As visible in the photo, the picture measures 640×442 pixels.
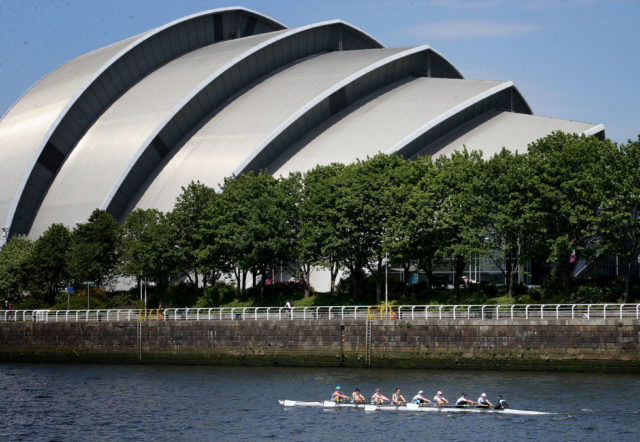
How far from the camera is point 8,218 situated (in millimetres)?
95750

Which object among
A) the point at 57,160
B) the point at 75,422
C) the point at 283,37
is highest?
the point at 283,37

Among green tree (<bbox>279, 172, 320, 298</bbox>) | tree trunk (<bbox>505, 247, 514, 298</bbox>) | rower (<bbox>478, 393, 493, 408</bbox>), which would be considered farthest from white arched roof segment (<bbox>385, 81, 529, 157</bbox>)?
rower (<bbox>478, 393, 493, 408</bbox>)

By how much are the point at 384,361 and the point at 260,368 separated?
7860 millimetres

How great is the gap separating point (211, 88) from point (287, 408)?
177ft

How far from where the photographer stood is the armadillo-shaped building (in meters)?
89.3

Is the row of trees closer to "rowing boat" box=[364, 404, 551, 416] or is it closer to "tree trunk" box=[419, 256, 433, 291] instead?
"tree trunk" box=[419, 256, 433, 291]

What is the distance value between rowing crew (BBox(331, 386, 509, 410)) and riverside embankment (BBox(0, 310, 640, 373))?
7.30 meters

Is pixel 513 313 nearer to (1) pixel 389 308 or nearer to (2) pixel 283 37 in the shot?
(1) pixel 389 308

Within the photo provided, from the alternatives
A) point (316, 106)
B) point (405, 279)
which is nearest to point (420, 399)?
point (405, 279)

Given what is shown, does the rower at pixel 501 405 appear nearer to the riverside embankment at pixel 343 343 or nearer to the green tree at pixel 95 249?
the riverside embankment at pixel 343 343

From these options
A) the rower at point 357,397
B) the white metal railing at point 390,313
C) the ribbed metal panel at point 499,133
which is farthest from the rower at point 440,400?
the ribbed metal panel at point 499,133

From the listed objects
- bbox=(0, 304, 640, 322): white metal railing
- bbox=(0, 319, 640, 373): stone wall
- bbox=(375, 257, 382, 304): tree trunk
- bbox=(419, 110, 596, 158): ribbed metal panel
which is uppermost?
bbox=(419, 110, 596, 158): ribbed metal panel

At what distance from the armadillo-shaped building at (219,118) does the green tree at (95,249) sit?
6788mm

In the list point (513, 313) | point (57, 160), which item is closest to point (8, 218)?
point (57, 160)
